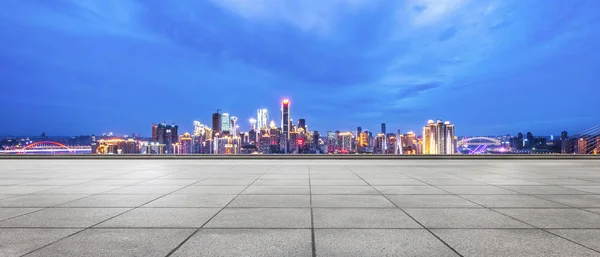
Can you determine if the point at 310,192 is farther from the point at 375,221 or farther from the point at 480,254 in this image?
the point at 480,254

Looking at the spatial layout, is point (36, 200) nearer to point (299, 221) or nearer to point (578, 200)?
point (299, 221)

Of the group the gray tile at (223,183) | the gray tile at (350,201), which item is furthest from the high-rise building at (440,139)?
the gray tile at (350,201)

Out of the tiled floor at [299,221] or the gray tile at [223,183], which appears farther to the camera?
the gray tile at [223,183]

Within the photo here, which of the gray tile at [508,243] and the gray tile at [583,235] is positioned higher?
the gray tile at [508,243]

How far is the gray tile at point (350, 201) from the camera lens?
766 centimetres

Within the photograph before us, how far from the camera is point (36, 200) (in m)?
8.30

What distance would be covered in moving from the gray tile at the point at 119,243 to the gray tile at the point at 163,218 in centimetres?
32

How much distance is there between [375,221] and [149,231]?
3.84m

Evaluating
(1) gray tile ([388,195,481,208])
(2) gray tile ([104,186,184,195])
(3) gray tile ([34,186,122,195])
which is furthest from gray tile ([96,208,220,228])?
(1) gray tile ([388,195,481,208])

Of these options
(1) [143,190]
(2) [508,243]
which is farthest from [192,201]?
(2) [508,243]

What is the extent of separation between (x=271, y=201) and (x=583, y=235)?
19.1 feet

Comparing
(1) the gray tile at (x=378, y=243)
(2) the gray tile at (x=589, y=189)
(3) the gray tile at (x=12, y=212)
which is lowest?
(2) the gray tile at (x=589, y=189)

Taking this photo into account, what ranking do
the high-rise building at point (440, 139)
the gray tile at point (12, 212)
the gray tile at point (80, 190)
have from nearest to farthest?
the gray tile at point (12, 212), the gray tile at point (80, 190), the high-rise building at point (440, 139)

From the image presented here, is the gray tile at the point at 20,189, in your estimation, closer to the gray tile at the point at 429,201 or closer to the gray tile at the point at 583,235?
the gray tile at the point at 429,201
